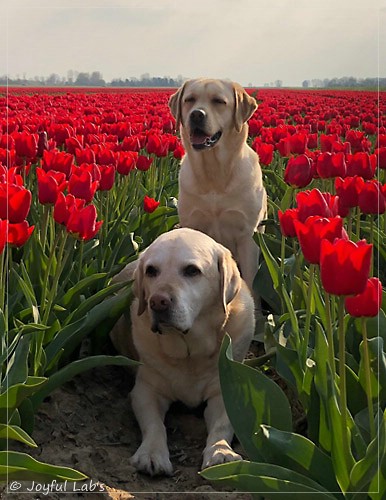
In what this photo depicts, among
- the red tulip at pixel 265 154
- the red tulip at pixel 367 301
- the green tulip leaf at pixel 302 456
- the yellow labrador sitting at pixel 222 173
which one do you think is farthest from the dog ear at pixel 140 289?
the red tulip at pixel 265 154

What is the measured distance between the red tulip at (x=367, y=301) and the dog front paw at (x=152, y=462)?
1420 mm

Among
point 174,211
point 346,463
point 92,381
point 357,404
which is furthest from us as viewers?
point 174,211

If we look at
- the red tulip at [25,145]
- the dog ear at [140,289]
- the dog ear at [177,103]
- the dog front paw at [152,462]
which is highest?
the dog ear at [177,103]

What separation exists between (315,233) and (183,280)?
4.31ft

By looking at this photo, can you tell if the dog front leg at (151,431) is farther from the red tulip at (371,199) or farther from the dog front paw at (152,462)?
the red tulip at (371,199)

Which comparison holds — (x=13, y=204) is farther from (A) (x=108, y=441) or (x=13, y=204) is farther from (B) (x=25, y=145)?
(B) (x=25, y=145)

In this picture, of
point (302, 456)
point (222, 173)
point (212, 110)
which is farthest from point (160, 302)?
point (212, 110)

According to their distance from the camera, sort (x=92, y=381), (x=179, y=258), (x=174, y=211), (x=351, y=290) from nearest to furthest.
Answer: (x=351, y=290)
(x=179, y=258)
(x=92, y=381)
(x=174, y=211)

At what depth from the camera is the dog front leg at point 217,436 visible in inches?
121

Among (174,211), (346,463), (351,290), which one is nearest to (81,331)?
(346,463)

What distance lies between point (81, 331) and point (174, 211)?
327 centimetres

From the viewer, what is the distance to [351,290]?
74.5 inches

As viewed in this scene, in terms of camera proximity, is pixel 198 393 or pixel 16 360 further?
pixel 198 393

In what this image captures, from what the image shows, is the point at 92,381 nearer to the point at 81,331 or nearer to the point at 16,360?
the point at 81,331
